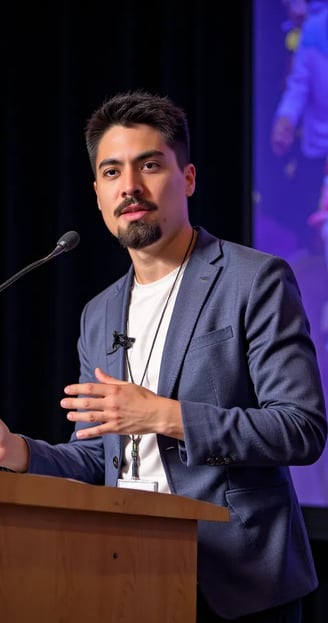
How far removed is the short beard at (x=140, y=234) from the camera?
2119 mm

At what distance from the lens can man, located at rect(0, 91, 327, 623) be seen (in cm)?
168

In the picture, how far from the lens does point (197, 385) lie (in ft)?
6.16

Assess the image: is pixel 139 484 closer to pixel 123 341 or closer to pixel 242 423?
pixel 242 423

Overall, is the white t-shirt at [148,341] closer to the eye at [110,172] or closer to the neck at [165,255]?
the neck at [165,255]

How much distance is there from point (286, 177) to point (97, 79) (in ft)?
3.44

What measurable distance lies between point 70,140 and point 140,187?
1.71 metres

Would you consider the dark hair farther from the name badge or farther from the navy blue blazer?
the name badge

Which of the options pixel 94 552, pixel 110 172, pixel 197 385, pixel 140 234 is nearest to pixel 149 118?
pixel 110 172

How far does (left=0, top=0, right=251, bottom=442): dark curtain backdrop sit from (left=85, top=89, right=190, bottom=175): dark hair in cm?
122

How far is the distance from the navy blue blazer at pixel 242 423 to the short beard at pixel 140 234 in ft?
0.43

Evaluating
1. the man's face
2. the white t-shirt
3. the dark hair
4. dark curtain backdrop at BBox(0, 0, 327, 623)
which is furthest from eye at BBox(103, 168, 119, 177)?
dark curtain backdrop at BBox(0, 0, 327, 623)

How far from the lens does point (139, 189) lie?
83.0 inches

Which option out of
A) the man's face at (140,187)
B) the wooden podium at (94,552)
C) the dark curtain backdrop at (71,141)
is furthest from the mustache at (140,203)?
the dark curtain backdrop at (71,141)

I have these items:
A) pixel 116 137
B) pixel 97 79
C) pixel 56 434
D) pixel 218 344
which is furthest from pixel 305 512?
pixel 97 79
